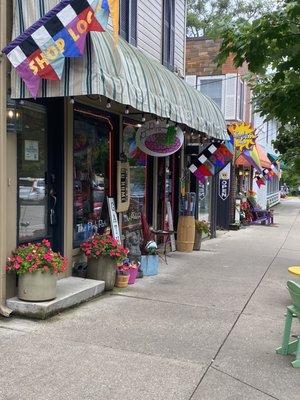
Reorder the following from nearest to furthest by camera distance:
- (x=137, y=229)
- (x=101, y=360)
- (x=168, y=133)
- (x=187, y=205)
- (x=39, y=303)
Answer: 1. (x=101, y=360)
2. (x=39, y=303)
3. (x=168, y=133)
4. (x=137, y=229)
5. (x=187, y=205)

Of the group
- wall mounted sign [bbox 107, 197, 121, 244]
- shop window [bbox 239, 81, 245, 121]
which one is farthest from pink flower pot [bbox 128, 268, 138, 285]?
shop window [bbox 239, 81, 245, 121]

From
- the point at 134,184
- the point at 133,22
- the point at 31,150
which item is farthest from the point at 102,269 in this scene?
the point at 133,22

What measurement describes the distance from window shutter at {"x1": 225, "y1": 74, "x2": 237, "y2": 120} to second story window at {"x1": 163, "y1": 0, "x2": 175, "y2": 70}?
21.9 ft

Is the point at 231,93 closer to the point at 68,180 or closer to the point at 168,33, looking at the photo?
the point at 168,33

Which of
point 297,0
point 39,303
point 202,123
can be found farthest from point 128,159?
point 297,0

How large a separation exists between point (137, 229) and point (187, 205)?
Result: 2423 millimetres

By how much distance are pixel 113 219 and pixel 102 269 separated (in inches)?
50.8

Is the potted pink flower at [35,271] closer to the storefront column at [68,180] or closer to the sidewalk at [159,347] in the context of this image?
the sidewalk at [159,347]

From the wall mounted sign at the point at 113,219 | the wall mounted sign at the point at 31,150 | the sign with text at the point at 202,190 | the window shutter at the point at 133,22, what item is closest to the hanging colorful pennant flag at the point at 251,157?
the sign with text at the point at 202,190

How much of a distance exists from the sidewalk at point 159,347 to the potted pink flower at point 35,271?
31 centimetres

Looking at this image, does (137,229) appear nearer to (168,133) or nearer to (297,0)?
(168,133)

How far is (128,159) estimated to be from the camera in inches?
366

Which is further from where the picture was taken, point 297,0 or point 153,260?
point 153,260

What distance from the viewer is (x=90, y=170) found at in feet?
26.0
